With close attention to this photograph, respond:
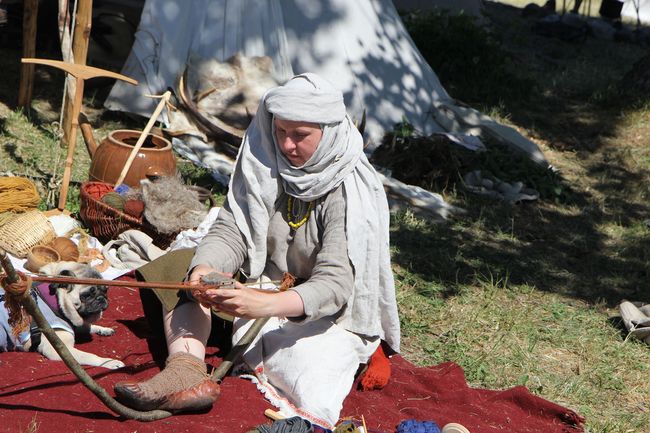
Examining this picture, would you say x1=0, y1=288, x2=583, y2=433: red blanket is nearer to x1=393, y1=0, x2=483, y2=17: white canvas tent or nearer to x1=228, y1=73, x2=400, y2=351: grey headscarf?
x1=228, y1=73, x2=400, y2=351: grey headscarf

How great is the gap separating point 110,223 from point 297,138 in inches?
75.4

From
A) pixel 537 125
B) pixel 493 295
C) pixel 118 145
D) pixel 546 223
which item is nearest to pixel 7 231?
pixel 118 145

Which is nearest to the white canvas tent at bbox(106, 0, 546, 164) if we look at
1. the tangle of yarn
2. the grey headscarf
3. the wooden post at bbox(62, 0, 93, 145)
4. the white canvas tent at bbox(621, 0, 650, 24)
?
the wooden post at bbox(62, 0, 93, 145)

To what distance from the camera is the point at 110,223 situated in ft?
15.4

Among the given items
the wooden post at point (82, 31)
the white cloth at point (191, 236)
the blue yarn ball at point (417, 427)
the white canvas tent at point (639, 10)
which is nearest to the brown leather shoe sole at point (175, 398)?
the blue yarn ball at point (417, 427)

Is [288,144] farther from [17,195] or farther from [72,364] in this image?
[17,195]

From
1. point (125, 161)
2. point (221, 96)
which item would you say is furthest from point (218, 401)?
point (221, 96)

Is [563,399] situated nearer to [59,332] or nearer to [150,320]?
[150,320]

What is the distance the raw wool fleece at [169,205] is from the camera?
4.62 meters

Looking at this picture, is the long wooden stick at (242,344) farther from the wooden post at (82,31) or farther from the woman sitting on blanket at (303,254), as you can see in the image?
the wooden post at (82,31)

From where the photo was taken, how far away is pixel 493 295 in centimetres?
498

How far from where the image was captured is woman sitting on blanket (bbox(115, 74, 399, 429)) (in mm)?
3070

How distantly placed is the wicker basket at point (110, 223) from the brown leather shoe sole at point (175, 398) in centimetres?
185

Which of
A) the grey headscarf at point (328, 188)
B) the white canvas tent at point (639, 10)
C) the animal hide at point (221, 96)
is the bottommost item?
the animal hide at point (221, 96)
